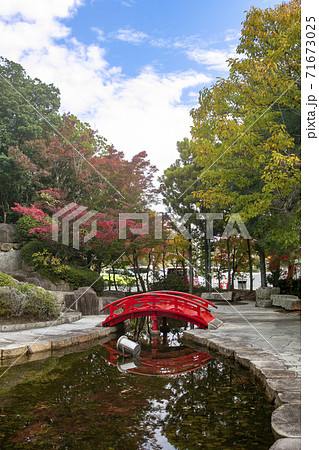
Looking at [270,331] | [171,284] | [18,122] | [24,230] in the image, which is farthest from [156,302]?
[18,122]

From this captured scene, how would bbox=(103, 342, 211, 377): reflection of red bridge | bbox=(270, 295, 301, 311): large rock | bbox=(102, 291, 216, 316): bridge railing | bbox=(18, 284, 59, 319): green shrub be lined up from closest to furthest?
bbox=(103, 342, 211, 377): reflection of red bridge → bbox=(102, 291, 216, 316): bridge railing → bbox=(18, 284, 59, 319): green shrub → bbox=(270, 295, 301, 311): large rock

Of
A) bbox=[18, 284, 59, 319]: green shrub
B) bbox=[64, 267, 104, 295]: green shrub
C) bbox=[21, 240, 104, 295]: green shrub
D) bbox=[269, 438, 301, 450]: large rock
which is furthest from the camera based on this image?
bbox=[64, 267, 104, 295]: green shrub

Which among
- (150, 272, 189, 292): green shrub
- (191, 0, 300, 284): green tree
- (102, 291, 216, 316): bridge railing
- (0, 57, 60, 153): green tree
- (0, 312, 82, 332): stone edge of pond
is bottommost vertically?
(150, 272, 189, 292): green shrub

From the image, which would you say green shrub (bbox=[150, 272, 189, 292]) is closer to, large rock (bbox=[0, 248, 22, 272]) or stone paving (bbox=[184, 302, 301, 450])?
stone paving (bbox=[184, 302, 301, 450])

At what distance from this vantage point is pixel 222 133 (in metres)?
8.41

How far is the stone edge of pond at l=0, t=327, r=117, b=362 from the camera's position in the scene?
6.36 meters

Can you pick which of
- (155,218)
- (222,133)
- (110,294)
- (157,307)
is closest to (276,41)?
(222,133)

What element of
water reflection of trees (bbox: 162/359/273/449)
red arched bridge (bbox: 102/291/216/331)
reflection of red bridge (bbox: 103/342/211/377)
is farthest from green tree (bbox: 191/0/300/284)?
water reflection of trees (bbox: 162/359/273/449)

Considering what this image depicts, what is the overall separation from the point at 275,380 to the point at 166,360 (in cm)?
279

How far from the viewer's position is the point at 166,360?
688 centimetres

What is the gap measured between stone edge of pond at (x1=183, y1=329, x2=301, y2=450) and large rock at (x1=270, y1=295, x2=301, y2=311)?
18.3 ft

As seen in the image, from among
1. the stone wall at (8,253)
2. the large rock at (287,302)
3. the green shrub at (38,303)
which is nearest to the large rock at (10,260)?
the stone wall at (8,253)

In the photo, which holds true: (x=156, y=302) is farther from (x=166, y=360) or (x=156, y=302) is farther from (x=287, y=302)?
(x=287, y=302)
